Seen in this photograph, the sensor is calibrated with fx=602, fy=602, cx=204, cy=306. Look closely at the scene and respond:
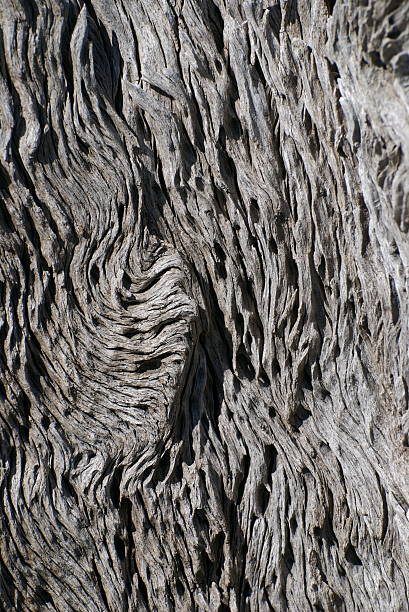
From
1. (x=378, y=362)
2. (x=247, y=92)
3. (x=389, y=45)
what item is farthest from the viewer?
(x=247, y=92)

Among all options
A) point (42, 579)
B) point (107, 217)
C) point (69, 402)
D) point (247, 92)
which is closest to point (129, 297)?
point (107, 217)

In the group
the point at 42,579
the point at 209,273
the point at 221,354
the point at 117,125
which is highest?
the point at 117,125

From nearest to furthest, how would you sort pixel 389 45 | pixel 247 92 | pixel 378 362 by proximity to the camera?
pixel 389 45 → pixel 378 362 → pixel 247 92

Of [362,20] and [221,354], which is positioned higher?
[362,20]

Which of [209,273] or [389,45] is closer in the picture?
[389,45]

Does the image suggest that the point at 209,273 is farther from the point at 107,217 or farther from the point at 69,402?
the point at 69,402

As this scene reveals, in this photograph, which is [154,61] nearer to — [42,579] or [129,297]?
[129,297]
